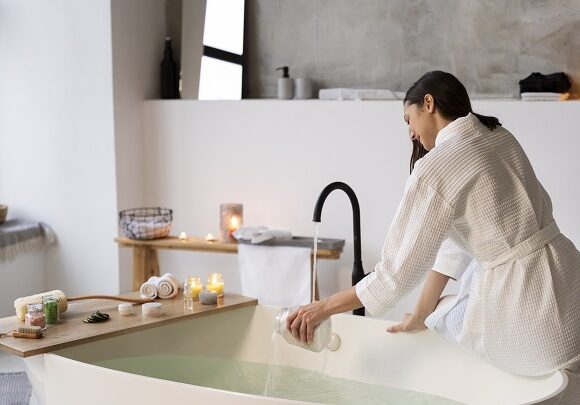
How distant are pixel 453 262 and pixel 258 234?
144 cm

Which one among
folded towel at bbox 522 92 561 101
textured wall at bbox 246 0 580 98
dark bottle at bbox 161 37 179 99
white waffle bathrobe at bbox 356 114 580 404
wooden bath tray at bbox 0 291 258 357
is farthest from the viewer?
dark bottle at bbox 161 37 179 99

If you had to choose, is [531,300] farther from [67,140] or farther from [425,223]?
[67,140]

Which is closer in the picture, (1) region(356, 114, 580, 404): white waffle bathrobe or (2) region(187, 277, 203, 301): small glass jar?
(1) region(356, 114, 580, 404): white waffle bathrobe

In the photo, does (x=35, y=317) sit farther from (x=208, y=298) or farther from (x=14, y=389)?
(x=14, y=389)

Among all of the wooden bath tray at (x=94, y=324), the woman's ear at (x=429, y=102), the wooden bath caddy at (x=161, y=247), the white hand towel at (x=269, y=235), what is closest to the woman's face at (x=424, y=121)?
the woman's ear at (x=429, y=102)

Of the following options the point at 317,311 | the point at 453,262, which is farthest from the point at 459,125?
the point at 317,311

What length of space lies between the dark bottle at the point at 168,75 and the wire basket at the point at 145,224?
63 centimetres

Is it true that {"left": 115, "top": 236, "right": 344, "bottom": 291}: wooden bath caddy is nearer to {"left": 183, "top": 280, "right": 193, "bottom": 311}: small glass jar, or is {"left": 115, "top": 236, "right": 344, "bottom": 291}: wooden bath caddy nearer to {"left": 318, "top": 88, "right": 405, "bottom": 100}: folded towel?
{"left": 318, "top": 88, "right": 405, "bottom": 100}: folded towel

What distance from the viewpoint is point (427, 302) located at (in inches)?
114

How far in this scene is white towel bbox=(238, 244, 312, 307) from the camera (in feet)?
13.3

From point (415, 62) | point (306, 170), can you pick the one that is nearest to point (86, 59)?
point (306, 170)

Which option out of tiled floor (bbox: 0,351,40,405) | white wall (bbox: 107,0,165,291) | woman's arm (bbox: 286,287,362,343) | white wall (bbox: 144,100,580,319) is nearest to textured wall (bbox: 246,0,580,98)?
white wall (bbox: 144,100,580,319)

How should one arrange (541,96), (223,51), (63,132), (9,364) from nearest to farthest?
(541,96) → (9,364) → (223,51) → (63,132)

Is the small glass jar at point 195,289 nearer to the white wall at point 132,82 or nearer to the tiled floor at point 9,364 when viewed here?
the tiled floor at point 9,364
